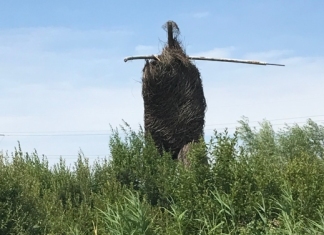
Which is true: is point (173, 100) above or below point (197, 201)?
above

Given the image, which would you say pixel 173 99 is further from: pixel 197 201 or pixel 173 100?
pixel 197 201

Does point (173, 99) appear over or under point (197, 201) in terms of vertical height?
over

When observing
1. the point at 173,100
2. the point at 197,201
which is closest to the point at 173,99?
the point at 173,100

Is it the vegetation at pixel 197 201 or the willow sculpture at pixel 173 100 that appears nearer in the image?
the vegetation at pixel 197 201

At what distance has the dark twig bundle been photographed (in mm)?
15820

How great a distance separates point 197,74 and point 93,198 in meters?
4.53

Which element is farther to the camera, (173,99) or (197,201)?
(173,99)

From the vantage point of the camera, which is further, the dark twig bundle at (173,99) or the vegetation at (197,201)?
the dark twig bundle at (173,99)

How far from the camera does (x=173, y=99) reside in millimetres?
15883

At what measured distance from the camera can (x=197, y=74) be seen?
1627 cm

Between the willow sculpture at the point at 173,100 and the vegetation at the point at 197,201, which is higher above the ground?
the willow sculpture at the point at 173,100

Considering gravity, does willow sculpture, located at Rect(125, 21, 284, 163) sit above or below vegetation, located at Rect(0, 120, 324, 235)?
above

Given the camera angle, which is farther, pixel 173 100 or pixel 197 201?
pixel 173 100

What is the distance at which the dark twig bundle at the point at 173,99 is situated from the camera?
1582 cm
